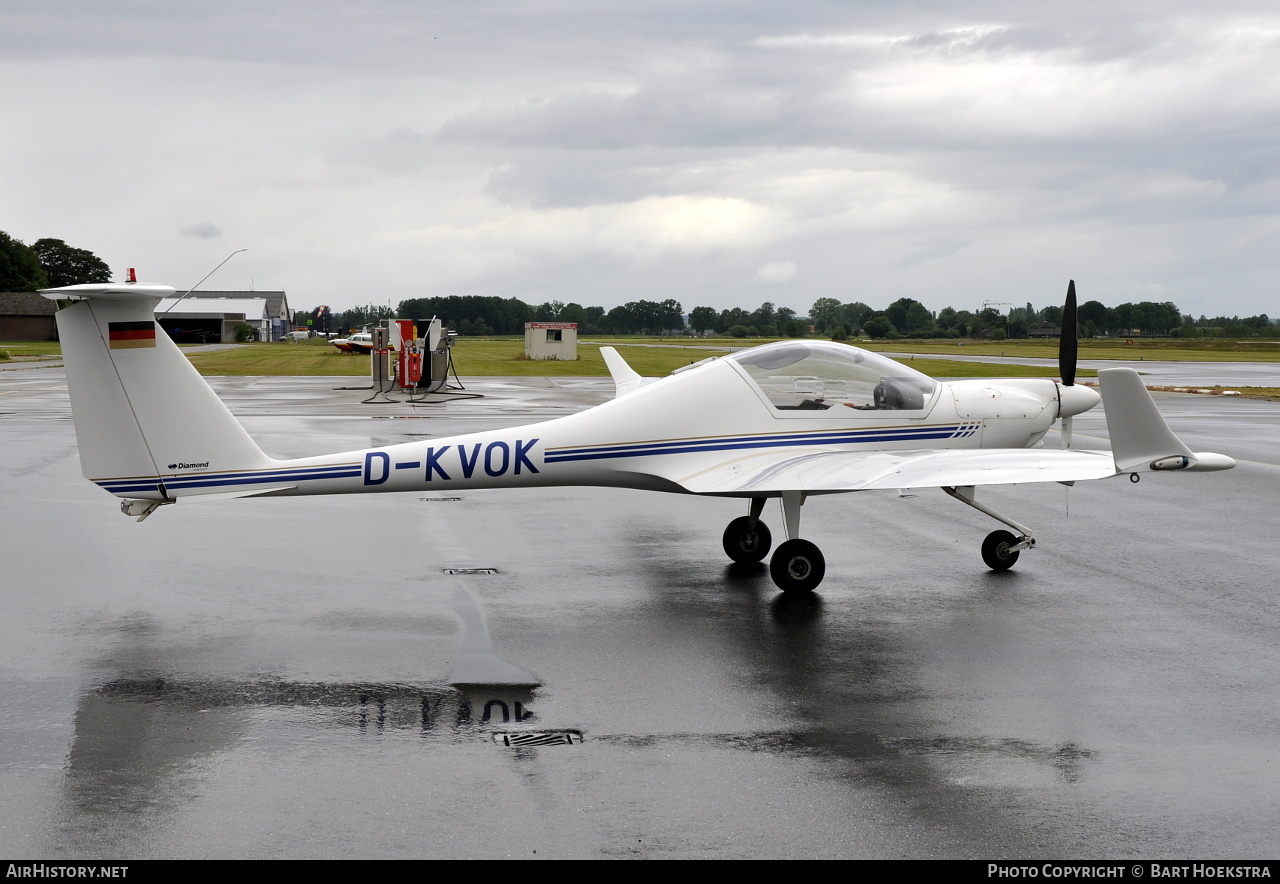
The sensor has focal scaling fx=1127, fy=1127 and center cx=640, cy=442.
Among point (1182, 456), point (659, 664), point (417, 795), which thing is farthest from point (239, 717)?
point (1182, 456)

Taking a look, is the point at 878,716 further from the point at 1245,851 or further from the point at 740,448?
the point at 740,448

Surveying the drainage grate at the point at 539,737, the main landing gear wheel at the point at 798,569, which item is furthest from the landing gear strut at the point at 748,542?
the drainage grate at the point at 539,737

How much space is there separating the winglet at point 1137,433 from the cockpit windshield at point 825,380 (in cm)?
187

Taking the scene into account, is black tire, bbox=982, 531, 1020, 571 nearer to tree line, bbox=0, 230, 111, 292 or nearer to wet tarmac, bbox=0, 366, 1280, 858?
wet tarmac, bbox=0, 366, 1280, 858

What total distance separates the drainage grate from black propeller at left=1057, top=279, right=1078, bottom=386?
23.8ft

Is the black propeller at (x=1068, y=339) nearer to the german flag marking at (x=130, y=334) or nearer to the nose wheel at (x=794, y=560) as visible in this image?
the nose wheel at (x=794, y=560)

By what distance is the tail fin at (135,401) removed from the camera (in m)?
8.33

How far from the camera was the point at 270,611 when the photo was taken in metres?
9.02

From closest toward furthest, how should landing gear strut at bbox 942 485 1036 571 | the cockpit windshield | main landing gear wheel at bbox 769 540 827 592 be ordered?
main landing gear wheel at bbox 769 540 827 592
the cockpit windshield
landing gear strut at bbox 942 485 1036 571

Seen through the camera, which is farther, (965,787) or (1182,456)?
(1182,456)

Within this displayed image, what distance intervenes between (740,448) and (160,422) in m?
4.82

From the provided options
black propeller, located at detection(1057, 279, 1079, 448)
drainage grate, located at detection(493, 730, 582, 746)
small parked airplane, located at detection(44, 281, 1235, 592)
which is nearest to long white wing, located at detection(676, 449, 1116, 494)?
small parked airplane, located at detection(44, 281, 1235, 592)

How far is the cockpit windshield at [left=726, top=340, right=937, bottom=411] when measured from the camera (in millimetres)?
10273
